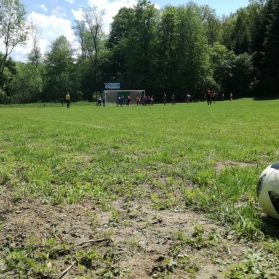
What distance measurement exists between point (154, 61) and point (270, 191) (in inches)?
2770

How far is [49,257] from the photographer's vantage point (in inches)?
115

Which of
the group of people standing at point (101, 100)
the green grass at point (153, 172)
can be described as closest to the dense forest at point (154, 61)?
the group of people standing at point (101, 100)

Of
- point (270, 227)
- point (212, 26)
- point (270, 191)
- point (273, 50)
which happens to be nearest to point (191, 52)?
point (273, 50)

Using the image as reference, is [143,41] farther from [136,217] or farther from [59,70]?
[136,217]

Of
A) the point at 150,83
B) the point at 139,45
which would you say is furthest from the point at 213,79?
the point at 139,45

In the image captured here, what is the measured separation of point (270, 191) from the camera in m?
3.46

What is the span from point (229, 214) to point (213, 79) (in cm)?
6786

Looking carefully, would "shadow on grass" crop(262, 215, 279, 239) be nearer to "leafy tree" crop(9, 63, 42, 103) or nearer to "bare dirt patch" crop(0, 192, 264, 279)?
"bare dirt patch" crop(0, 192, 264, 279)

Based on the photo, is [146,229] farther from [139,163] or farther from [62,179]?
[139,163]

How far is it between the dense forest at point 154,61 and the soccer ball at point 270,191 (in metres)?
59.1

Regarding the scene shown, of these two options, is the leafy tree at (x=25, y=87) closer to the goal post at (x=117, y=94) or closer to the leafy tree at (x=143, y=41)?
the leafy tree at (x=143, y=41)

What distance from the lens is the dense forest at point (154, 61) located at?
203 feet

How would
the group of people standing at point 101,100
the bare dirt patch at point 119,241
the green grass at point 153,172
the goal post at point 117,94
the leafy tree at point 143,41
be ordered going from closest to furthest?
the bare dirt patch at point 119,241, the green grass at point 153,172, the group of people standing at point 101,100, the goal post at point 117,94, the leafy tree at point 143,41

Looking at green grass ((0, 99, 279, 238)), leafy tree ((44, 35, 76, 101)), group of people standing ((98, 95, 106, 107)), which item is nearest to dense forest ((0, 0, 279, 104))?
leafy tree ((44, 35, 76, 101))
